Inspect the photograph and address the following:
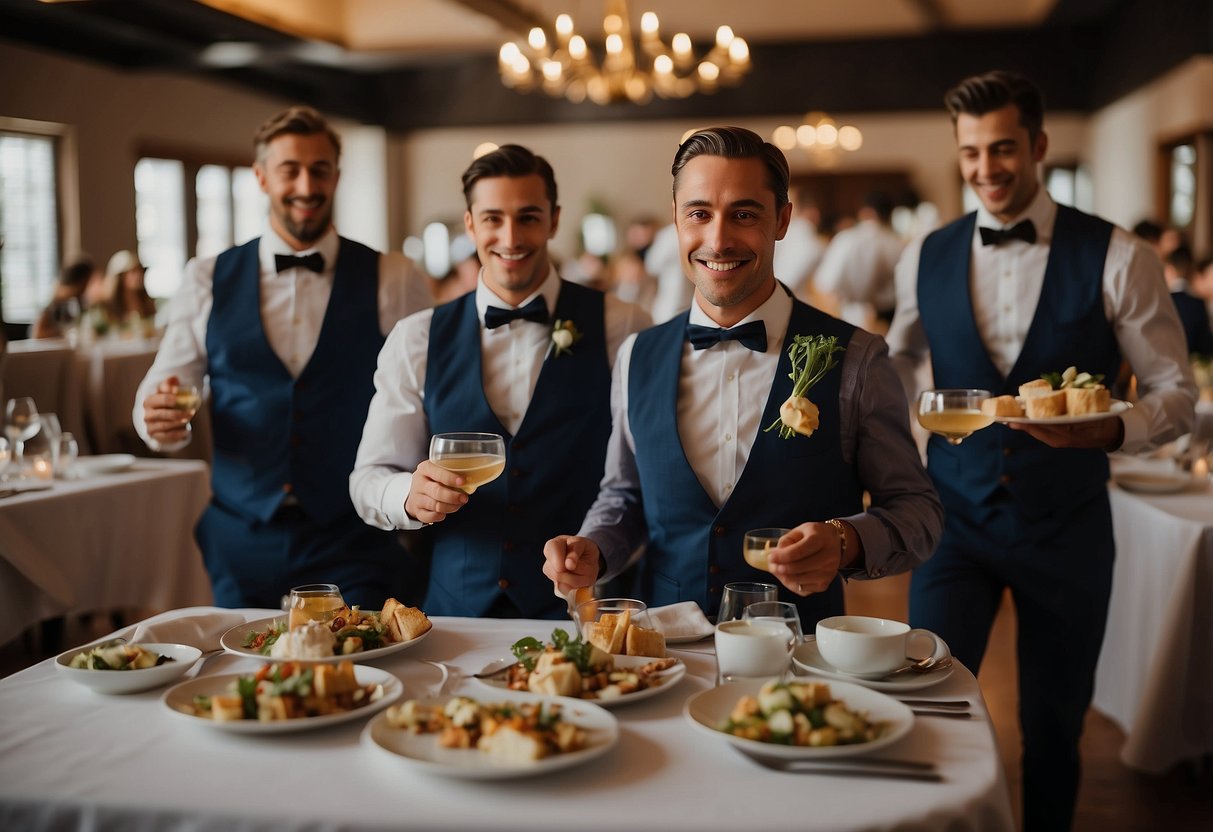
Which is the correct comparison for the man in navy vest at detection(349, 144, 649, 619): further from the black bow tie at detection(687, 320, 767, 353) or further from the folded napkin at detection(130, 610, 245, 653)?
the folded napkin at detection(130, 610, 245, 653)

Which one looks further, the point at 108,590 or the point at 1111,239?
the point at 108,590

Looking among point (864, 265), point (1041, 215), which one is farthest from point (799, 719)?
point (864, 265)

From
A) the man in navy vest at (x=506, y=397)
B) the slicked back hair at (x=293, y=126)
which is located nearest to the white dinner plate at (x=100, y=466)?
the slicked back hair at (x=293, y=126)

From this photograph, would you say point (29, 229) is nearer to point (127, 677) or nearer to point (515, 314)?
point (515, 314)

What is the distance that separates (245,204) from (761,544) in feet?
40.8

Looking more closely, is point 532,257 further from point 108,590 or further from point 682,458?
point 108,590

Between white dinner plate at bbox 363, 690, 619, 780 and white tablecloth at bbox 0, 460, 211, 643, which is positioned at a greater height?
white dinner plate at bbox 363, 690, 619, 780

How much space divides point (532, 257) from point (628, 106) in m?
12.7

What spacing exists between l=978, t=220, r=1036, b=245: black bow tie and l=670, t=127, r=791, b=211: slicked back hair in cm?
81

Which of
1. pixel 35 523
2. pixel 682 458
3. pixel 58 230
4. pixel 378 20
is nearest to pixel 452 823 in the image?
pixel 682 458

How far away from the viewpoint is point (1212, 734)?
10.9ft

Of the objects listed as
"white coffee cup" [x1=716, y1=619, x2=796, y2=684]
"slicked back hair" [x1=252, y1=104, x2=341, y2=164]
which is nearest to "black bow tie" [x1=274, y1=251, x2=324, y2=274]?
"slicked back hair" [x1=252, y1=104, x2=341, y2=164]

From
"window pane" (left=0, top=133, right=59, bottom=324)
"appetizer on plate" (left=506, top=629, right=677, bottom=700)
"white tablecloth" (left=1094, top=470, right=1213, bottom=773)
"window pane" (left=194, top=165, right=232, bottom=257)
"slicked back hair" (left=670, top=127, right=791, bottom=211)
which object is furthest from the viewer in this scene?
"window pane" (left=194, top=165, right=232, bottom=257)

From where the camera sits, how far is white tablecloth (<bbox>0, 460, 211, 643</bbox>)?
3.51 m
